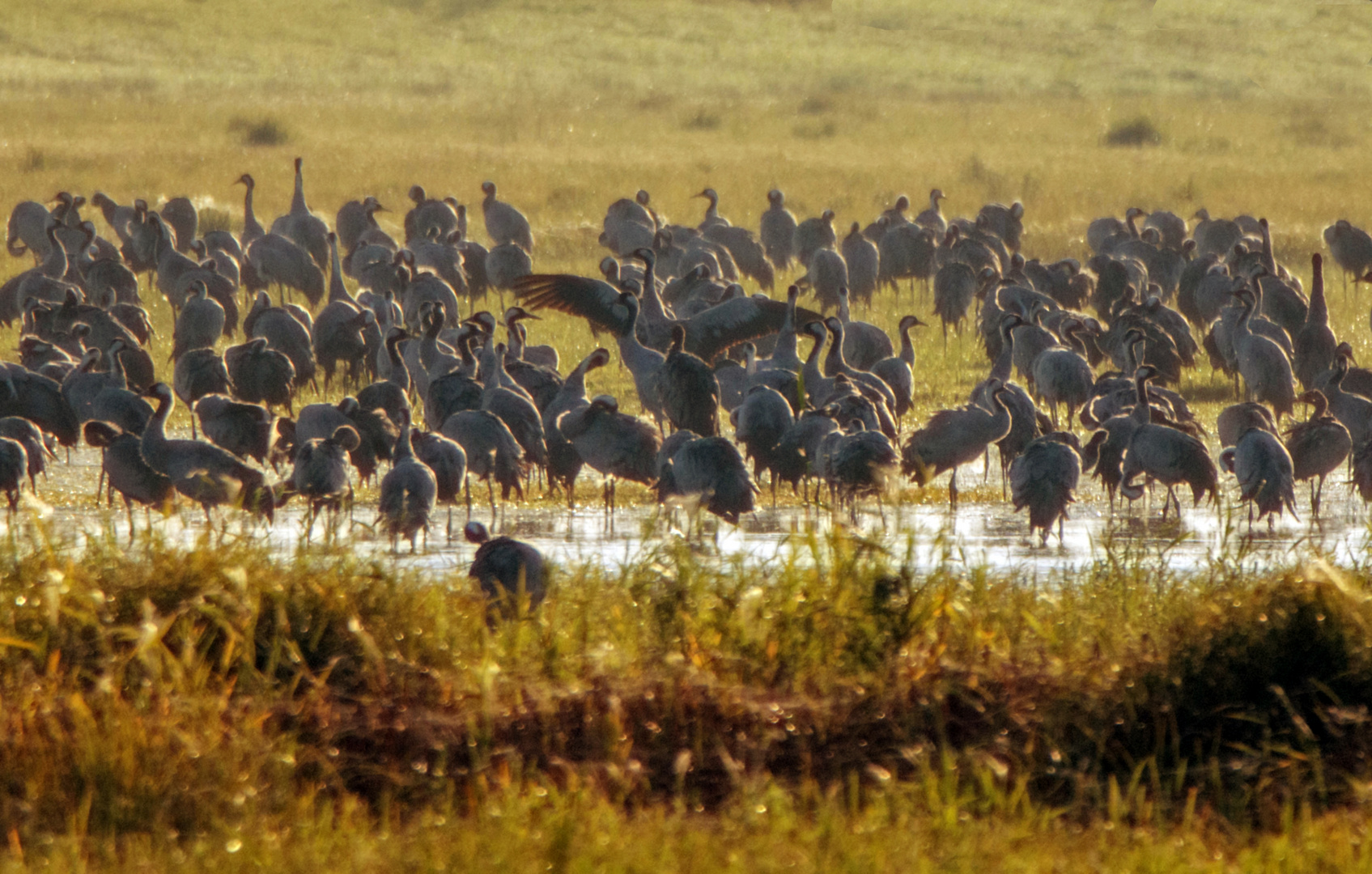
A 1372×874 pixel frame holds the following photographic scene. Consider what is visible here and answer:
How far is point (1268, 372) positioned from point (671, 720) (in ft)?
34.7

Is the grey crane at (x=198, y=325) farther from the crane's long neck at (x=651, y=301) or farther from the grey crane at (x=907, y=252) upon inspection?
the grey crane at (x=907, y=252)

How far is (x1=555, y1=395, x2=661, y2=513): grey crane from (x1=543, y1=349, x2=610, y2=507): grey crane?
0.64ft

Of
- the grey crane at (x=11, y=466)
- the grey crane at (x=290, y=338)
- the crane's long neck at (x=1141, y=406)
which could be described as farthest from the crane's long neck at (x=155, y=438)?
the crane's long neck at (x=1141, y=406)

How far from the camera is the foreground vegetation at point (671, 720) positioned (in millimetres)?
5113

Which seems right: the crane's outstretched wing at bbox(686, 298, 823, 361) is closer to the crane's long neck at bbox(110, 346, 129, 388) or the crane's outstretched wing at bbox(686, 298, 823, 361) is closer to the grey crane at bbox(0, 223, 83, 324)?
the crane's long neck at bbox(110, 346, 129, 388)

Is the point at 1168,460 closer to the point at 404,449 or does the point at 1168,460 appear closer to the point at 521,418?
the point at 521,418

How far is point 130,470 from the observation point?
427 inches

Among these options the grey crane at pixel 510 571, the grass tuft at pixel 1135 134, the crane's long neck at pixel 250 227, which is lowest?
the grey crane at pixel 510 571

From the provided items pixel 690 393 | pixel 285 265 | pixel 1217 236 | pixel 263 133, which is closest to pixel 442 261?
pixel 285 265

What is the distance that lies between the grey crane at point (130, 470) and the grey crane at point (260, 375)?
10.6 ft

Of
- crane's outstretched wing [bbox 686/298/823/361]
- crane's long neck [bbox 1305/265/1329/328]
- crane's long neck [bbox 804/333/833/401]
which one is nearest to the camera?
crane's long neck [bbox 804/333/833/401]

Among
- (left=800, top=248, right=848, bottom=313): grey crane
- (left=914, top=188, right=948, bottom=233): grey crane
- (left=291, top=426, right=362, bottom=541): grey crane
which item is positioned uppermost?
(left=914, top=188, right=948, bottom=233): grey crane

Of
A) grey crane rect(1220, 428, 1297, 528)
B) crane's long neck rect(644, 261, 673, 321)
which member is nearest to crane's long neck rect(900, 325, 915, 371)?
crane's long neck rect(644, 261, 673, 321)

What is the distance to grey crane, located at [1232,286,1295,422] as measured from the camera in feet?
50.3
